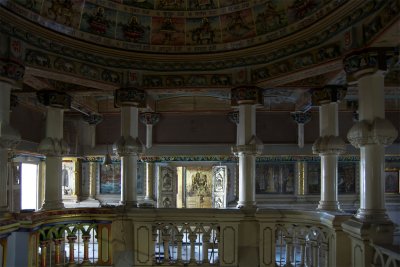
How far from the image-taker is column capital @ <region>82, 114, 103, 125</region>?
13.8m

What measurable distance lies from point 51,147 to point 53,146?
46 millimetres

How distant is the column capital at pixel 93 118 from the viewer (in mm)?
13758

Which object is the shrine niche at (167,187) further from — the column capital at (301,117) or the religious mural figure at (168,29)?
the religious mural figure at (168,29)

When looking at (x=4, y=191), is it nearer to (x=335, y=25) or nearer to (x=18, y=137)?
Result: (x=18, y=137)

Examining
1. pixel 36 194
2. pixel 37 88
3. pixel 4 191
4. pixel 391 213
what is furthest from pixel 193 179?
pixel 4 191

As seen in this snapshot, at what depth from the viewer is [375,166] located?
5.76 metres

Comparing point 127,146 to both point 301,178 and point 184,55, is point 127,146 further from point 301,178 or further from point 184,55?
point 301,178

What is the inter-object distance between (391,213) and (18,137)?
11349mm

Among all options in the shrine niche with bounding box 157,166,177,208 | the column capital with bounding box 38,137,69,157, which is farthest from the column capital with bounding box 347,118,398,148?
the shrine niche with bounding box 157,166,177,208

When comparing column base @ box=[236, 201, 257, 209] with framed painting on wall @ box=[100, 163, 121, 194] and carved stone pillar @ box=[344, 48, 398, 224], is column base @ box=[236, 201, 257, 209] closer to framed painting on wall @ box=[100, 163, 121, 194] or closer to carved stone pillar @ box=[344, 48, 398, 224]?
carved stone pillar @ box=[344, 48, 398, 224]

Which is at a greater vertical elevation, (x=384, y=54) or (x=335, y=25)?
A: (x=335, y=25)

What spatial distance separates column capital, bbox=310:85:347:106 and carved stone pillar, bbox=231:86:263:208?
123cm

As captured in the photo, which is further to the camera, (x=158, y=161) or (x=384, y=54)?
(x=158, y=161)

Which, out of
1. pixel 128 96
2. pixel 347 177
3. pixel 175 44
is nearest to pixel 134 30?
pixel 175 44
